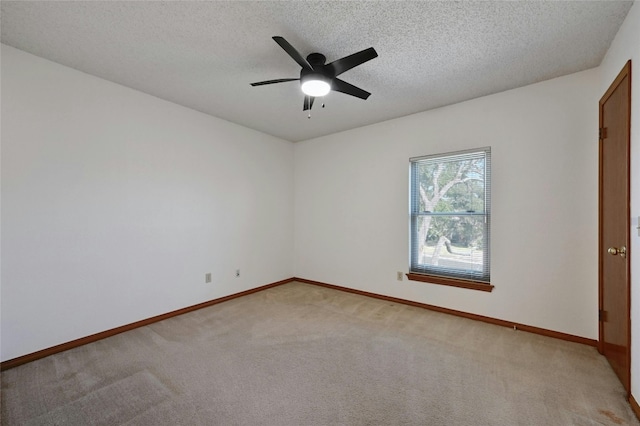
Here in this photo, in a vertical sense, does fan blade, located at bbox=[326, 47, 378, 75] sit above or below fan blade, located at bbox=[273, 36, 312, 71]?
above

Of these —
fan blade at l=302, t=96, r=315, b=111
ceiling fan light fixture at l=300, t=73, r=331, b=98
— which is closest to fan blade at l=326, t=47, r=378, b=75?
ceiling fan light fixture at l=300, t=73, r=331, b=98

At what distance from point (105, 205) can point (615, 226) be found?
15.2 feet

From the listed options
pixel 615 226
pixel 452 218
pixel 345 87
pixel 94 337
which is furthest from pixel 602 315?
pixel 94 337

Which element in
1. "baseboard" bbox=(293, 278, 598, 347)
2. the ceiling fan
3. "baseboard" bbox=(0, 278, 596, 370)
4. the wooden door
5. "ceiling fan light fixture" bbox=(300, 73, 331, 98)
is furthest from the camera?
"baseboard" bbox=(293, 278, 598, 347)

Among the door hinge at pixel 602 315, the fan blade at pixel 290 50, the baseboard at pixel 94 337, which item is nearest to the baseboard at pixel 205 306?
the baseboard at pixel 94 337

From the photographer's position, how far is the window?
128 inches

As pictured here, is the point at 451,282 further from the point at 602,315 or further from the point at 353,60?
the point at 353,60

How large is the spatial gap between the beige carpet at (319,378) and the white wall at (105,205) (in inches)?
16.5

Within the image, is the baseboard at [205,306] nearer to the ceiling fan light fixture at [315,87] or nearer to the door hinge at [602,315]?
the door hinge at [602,315]

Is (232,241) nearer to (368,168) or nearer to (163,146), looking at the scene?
(163,146)

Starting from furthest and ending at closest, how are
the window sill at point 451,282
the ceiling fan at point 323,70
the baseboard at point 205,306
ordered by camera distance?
the window sill at point 451,282
the baseboard at point 205,306
the ceiling fan at point 323,70

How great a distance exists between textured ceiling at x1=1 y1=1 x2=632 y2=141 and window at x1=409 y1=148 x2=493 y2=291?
0.86 metres

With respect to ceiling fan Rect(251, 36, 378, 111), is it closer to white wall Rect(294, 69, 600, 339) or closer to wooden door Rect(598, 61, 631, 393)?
white wall Rect(294, 69, 600, 339)

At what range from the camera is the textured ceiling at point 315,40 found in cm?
186
